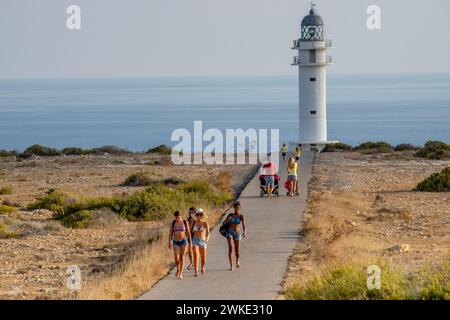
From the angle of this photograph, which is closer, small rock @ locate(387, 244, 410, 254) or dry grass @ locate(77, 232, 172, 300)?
dry grass @ locate(77, 232, 172, 300)

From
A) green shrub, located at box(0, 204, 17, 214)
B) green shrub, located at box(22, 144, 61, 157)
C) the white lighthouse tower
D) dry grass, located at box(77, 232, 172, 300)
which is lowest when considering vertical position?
dry grass, located at box(77, 232, 172, 300)

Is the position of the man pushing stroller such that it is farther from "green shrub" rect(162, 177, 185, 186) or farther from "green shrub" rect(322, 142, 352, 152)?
"green shrub" rect(322, 142, 352, 152)

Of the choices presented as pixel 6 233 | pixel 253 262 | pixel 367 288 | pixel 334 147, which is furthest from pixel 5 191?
pixel 334 147

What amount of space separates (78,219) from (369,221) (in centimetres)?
769

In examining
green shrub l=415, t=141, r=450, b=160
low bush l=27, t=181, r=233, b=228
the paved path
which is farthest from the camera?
green shrub l=415, t=141, r=450, b=160

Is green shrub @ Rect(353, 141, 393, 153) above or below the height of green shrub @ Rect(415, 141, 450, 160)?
above

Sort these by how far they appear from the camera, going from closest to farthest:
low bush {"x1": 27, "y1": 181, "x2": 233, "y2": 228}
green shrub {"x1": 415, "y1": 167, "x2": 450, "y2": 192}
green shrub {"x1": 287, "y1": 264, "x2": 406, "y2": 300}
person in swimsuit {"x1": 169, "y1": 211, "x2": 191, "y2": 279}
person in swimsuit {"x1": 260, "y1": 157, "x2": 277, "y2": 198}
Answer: green shrub {"x1": 287, "y1": 264, "x2": 406, "y2": 300}
person in swimsuit {"x1": 169, "y1": 211, "x2": 191, "y2": 279}
low bush {"x1": 27, "y1": 181, "x2": 233, "y2": 228}
person in swimsuit {"x1": 260, "y1": 157, "x2": 277, "y2": 198}
green shrub {"x1": 415, "y1": 167, "x2": 450, "y2": 192}

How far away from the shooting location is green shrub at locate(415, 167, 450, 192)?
3359 centimetres

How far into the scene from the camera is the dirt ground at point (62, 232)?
61.1 feet

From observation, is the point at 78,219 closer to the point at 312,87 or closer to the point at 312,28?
the point at 312,87

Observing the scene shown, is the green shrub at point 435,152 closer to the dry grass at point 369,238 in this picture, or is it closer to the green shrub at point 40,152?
the dry grass at point 369,238

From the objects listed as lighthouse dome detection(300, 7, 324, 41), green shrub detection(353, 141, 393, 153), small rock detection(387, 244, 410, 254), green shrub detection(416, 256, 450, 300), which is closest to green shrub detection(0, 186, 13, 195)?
small rock detection(387, 244, 410, 254)

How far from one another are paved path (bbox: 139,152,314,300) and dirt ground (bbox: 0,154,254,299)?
204 cm
